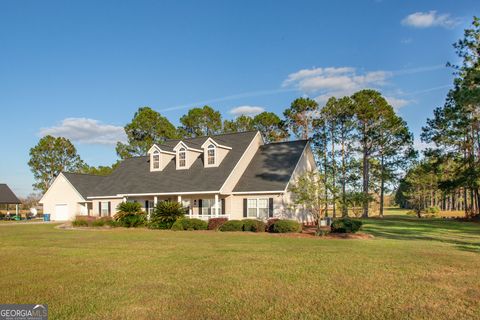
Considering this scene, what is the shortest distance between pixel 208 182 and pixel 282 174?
579 centimetres

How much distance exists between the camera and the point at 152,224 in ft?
99.8

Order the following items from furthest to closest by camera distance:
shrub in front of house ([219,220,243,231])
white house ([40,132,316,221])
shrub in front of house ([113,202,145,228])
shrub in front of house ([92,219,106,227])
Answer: shrub in front of house ([92,219,106,227]) < shrub in front of house ([113,202,145,228]) < white house ([40,132,316,221]) < shrub in front of house ([219,220,243,231])

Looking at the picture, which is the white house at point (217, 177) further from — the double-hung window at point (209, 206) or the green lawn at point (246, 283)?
the green lawn at point (246, 283)

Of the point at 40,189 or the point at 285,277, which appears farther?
the point at 40,189

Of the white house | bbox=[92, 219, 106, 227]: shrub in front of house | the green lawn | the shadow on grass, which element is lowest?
the shadow on grass

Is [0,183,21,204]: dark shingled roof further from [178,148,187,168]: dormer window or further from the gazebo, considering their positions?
[178,148,187,168]: dormer window

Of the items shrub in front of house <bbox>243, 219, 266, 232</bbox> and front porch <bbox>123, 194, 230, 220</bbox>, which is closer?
shrub in front of house <bbox>243, 219, 266, 232</bbox>

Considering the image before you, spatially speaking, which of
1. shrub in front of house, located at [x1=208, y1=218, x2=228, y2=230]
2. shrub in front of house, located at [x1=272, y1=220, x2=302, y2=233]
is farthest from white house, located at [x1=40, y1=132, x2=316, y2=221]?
shrub in front of house, located at [x1=272, y1=220, x2=302, y2=233]

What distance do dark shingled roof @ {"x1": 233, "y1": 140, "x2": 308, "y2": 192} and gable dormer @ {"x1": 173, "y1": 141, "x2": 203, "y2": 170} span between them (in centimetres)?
536

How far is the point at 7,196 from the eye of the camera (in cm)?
5997

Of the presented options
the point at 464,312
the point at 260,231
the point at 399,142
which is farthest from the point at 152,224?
the point at 399,142

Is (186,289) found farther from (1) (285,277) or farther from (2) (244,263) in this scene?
(2) (244,263)

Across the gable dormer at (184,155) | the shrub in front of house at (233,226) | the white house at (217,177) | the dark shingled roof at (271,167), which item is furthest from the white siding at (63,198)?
the shrub in front of house at (233,226)

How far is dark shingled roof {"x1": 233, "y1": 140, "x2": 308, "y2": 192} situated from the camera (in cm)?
3128
